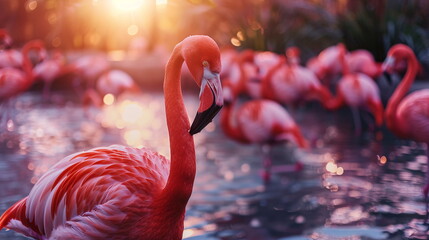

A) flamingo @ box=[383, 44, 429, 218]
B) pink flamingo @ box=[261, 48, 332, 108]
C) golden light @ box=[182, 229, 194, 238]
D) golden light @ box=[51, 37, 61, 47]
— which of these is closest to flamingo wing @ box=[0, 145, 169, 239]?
golden light @ box=[182, 229, 194, 238]

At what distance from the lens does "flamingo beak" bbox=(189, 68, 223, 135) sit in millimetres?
2232

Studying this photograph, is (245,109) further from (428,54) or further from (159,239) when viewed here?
(428,54)

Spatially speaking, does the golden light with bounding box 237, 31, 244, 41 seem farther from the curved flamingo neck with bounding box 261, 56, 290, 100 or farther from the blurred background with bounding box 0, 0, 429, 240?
the curved flamingo neck with bounding box 261, 56, 290, 100

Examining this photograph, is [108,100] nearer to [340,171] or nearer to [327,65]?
[327,65]

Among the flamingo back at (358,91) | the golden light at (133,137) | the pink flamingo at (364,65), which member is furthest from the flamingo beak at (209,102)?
the pink flamingo at (364,65)

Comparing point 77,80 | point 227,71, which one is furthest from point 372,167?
point 77,80

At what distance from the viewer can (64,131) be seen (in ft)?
26.6

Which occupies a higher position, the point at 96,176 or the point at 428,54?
the point at 428,54

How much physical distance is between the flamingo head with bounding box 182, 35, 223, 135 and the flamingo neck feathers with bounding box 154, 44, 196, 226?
0.43 feet

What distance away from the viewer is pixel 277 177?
18.6ft

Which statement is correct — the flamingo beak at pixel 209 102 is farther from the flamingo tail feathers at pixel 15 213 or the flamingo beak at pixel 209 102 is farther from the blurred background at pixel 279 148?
the flamingo tail feathers at pixel 15 213

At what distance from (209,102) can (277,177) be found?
353cm

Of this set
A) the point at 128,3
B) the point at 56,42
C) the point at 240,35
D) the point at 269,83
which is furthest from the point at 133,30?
the point at 269,83

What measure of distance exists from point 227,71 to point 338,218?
24.7 ft
